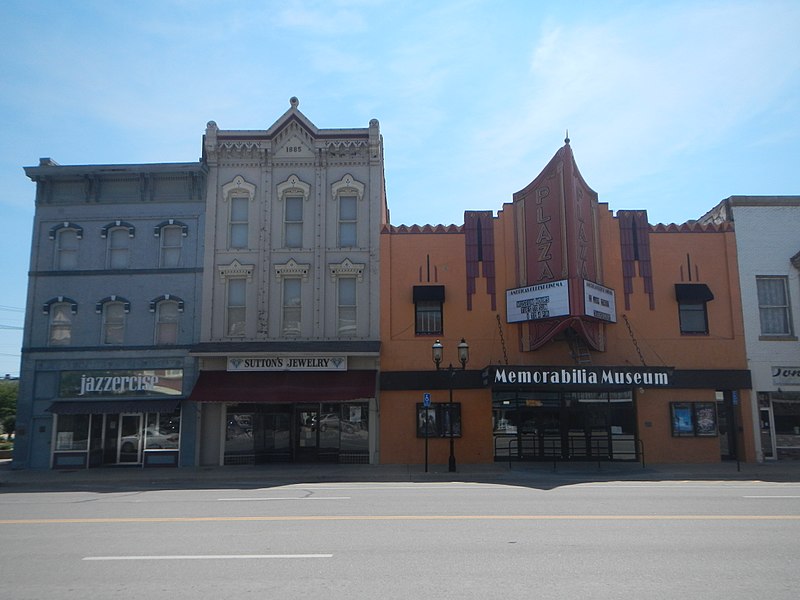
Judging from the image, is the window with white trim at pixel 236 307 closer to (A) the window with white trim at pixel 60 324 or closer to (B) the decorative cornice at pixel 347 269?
(B) the decorative cornice at pixel 347 269

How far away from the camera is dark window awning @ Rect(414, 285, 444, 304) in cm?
2348

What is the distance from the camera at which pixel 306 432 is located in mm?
23516

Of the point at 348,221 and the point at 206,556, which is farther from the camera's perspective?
the point at 348,221

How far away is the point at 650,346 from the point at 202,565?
65.6 ft

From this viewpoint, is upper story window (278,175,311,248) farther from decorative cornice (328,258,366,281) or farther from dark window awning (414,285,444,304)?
dark window awning (414,285,444,304)

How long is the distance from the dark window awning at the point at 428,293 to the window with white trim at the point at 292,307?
15.0ft

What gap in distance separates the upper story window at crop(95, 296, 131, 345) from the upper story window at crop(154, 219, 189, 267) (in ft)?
7.26

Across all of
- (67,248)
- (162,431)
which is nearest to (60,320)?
(67,248)

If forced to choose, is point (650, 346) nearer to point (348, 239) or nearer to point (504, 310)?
point (504, 310)

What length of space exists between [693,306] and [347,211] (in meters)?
14.2

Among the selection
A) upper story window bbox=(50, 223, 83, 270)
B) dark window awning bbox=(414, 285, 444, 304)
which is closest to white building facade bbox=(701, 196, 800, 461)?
dark window awning bbox=(414, 285, 444, 304)

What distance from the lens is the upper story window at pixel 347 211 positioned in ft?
80.2

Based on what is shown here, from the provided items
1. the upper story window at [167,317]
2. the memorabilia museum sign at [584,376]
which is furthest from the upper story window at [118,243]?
the memorabilia museum sign at [584,376]

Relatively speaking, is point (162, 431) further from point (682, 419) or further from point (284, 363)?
point (682, 419)
